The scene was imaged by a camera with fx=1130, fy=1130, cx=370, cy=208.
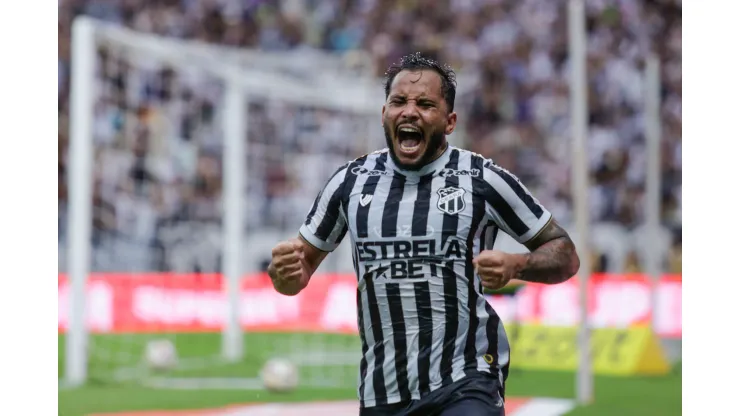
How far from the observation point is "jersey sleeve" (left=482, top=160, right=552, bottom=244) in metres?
4.15

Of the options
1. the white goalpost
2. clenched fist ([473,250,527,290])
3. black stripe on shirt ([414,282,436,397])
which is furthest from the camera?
the white goalpost

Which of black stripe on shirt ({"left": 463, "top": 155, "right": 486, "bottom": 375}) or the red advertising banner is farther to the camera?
the red advertising banner

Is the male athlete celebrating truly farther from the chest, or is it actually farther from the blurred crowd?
the blurred crowd

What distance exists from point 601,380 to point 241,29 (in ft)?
43.1

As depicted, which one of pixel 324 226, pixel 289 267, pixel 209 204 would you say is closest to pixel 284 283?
pixel 289 267

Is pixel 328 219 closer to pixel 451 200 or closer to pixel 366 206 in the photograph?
pixel 366 206

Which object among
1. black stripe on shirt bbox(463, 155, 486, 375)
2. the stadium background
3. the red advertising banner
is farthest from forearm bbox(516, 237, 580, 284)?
the red advertising banner

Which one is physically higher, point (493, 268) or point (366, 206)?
point (366, 206)

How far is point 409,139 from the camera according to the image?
414 cm

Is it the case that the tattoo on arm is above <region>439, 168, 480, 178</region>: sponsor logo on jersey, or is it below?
below

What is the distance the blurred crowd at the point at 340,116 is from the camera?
1712 centimetres

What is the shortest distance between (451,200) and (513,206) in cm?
23

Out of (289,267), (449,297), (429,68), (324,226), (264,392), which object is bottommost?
(264,392)

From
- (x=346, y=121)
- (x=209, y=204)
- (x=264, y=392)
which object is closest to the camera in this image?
(x=264, y=392)
